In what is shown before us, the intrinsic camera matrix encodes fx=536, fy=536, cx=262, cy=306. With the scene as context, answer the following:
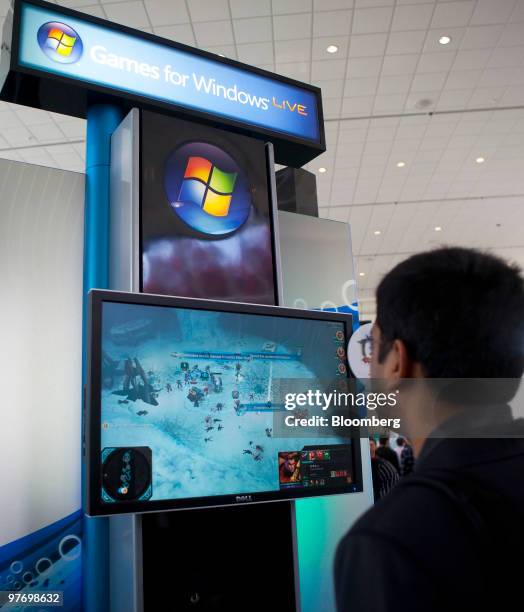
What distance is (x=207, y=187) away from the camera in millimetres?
1862

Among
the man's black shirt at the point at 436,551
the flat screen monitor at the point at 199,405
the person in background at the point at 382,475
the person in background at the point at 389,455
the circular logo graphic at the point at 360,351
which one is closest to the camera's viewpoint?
the man's black shirt at the point at 436,551

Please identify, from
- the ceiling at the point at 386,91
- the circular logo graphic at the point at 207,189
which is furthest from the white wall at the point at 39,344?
the ceiling at the point at 386,91

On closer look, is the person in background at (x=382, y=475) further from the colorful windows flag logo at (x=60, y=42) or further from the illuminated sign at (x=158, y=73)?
the colorful windows flag logo at (x=60, y=42)

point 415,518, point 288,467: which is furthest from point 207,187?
point 415,518

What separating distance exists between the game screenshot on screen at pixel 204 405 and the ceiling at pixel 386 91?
6.16ft

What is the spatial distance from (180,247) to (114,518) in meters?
0.85

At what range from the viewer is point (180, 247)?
1741 millimetres

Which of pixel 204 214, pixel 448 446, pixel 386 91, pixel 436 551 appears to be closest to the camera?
pixel 436 551

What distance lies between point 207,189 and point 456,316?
1311mm

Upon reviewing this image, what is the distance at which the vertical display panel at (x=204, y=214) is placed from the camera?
171 centimetres

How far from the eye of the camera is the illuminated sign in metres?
1.74

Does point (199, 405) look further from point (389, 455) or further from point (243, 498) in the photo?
point (389, 455)

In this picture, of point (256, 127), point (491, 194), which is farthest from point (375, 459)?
point (491, 194)

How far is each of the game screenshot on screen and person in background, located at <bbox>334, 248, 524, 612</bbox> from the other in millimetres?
771
